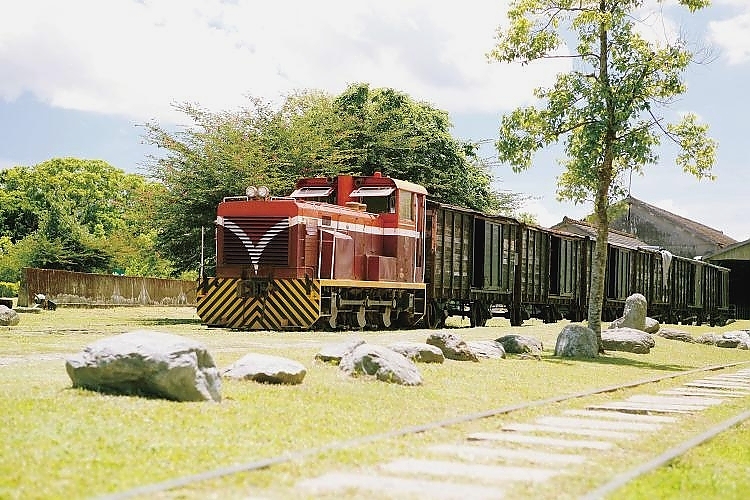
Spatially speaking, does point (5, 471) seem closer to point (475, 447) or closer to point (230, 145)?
point (475, 447)

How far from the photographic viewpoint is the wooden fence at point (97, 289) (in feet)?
121

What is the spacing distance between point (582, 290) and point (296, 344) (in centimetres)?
2601

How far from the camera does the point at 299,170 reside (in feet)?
112

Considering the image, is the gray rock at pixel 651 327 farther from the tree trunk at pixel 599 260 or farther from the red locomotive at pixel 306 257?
the red locomotive at pixel 306 257

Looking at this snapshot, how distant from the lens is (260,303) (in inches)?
922

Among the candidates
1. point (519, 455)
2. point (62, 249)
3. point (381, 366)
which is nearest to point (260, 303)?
point (381, 366)

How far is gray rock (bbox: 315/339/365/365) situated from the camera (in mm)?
14477

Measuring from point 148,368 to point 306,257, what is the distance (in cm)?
1400

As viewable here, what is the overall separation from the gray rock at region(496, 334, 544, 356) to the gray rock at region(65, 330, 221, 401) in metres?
10.7

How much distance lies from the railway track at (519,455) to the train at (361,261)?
11.8m

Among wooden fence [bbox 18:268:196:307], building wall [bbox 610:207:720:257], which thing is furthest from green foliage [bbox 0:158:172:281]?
building wall [bbox 610:207:720:257]

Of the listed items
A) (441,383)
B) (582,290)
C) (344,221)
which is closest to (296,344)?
(441,383)

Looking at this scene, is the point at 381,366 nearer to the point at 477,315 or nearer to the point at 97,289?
the point at 477,315

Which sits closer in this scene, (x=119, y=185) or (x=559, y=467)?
(x=559, y=467)
